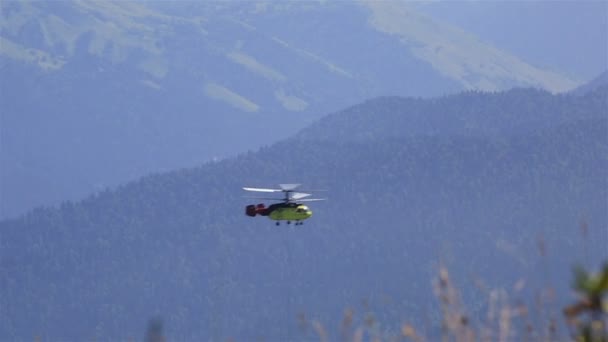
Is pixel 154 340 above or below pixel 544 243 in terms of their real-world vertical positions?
below

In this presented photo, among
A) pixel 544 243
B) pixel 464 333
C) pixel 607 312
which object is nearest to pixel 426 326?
pixel 464 333

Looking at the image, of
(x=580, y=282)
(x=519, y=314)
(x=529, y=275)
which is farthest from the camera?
(x=529, y=275)

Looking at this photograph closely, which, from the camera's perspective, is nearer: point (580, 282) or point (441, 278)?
point (580, 282)

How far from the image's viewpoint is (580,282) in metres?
10.1

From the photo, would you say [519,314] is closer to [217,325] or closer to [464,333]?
[464,333]

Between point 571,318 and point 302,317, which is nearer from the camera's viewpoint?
point 571,318

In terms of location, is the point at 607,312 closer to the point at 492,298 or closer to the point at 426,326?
the point at 492,298

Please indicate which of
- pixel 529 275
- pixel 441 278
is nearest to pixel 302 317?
pixel 441 278

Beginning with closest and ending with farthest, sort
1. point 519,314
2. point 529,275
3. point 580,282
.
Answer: point 580,282, point 519,314, point 529,275

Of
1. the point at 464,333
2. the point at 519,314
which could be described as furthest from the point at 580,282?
the point at 464,333

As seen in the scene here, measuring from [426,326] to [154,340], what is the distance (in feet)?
9.69

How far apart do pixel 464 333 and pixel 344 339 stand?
0.97 m

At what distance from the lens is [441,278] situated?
452 inches

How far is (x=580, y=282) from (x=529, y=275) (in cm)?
180
